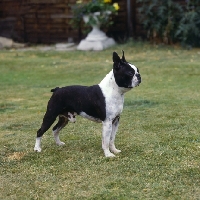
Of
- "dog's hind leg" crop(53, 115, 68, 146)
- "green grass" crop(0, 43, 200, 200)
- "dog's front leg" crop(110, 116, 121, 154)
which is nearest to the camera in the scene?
"green grass" crop(0, 43, 200, 200)

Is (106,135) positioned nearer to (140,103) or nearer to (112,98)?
(112,98)

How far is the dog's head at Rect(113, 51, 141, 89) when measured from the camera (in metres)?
5.30

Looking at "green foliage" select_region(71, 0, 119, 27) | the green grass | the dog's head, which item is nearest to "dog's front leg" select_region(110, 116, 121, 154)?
the green grass

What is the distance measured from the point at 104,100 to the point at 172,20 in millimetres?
10565

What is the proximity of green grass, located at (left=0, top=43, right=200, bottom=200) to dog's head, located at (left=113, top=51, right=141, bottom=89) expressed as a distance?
0.80 metres

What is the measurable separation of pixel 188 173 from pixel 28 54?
11744mm

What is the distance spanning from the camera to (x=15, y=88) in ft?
36.1

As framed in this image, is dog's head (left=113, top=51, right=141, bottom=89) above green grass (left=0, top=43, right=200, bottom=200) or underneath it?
above

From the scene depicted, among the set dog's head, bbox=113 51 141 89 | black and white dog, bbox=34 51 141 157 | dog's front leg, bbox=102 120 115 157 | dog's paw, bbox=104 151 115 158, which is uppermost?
dog's head, bbox=113 51 141 89

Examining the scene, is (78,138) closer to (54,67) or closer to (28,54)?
(54,67)

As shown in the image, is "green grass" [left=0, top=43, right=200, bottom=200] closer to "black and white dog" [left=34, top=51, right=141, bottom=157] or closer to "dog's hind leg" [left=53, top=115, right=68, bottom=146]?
"dog's hind leg" [left=53, top=115, right=68, bottom=146]

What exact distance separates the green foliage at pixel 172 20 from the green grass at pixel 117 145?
11.1 ft

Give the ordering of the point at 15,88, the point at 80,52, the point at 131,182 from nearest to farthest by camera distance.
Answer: the point at 131,182
the point at 15,88
the point at 80,52

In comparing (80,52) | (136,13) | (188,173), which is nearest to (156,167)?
(188,173)
